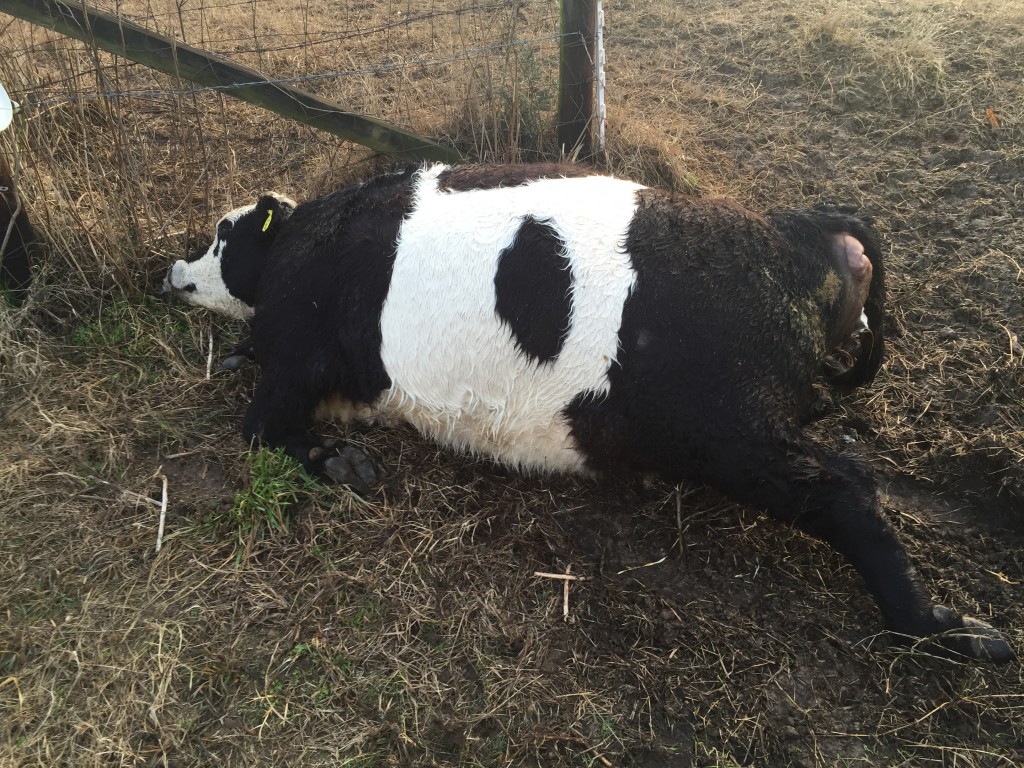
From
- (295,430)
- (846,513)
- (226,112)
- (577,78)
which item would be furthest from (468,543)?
(226,112)

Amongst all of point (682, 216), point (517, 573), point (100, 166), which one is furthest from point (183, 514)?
point (682, 216)

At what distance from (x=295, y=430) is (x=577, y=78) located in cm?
296

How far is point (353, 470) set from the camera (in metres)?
3.36

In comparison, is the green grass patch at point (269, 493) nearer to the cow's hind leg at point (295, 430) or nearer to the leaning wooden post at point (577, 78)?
the cow's hind leg at point (295, 430)

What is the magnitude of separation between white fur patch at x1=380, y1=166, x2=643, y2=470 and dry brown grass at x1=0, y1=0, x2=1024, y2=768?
0.36 m

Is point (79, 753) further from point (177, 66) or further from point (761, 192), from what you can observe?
point (761, 192)

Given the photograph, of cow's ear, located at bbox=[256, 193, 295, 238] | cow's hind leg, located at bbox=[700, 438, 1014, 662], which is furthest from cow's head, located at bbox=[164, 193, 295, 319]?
cow's hind leg, located at bbox=[700, 438, 1014, 662]

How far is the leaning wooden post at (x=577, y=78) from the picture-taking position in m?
4.34

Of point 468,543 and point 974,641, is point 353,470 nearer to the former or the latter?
point 468,543

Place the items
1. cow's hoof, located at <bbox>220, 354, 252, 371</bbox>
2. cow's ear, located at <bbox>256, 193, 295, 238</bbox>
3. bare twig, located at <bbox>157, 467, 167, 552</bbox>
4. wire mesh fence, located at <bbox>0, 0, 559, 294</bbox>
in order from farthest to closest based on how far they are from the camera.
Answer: wire mesh fence, located at <bbox>0, 0, 559, 294</bbox>
cow's hoof, located at <bbox>220, 354, 252, 371</bbox>
cow's ear, located at <bbox>256, 193, 295, 238</bbox>
bare twig, located at <bbox>157, 467, 167, 552</bbox>

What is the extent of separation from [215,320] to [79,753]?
7.96ft

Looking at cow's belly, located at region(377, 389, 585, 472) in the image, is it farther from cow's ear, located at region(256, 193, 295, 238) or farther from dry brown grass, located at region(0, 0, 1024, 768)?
cow's ear, located at region(256, 193, 295, 238)

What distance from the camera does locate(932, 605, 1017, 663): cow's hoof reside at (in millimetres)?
2539

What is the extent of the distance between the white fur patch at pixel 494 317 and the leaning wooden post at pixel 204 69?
1392 mm
